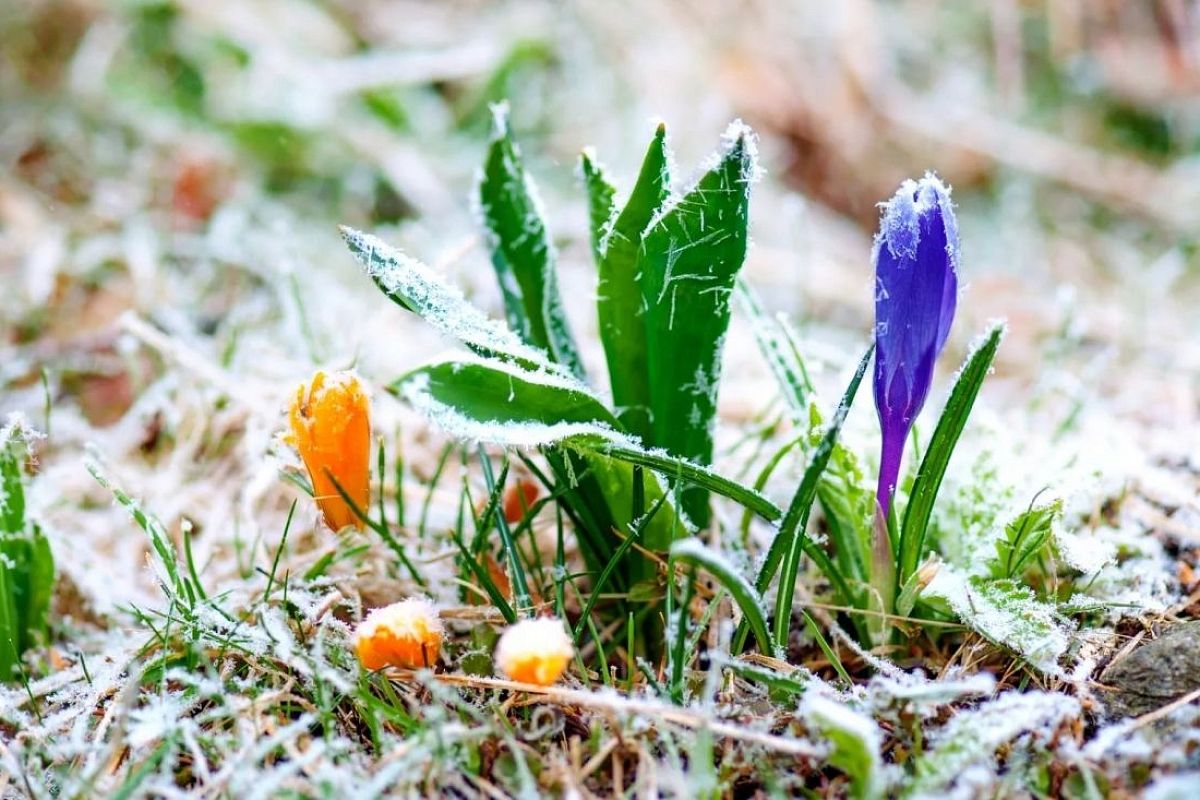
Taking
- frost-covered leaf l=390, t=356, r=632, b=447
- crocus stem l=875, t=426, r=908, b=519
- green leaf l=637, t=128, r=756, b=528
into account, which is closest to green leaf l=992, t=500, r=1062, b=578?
crocus stem l=875, t=426, r=908, b=519

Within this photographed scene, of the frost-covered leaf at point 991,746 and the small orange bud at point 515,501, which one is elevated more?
the small orange bud at point 515,501

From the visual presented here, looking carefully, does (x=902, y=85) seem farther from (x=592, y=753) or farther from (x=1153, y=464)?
(x=592, y=753)

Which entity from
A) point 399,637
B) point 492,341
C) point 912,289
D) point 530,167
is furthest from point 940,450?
point 530,167

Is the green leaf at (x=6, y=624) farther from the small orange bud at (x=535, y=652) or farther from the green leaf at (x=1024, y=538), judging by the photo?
the green leaf at (x=1024, y=538)

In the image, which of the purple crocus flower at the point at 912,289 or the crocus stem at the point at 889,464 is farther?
the crocus stem at the point at 889,464

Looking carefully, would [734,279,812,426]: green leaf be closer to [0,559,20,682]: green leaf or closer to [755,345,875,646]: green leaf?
[755,345,875,646]: green leaf

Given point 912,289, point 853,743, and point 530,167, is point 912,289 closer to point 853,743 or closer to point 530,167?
point 853,743

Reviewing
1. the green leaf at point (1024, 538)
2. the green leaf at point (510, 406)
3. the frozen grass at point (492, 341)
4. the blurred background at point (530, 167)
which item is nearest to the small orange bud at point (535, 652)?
the frozen grass at point (492, 341)

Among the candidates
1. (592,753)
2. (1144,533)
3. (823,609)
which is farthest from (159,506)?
(1144,533)

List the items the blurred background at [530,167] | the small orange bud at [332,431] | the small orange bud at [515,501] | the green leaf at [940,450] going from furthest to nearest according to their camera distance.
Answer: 1. the blurred background at [530,167]
2. the small orange bud at [515,501]
3. the small orange bud at [332,431]
4. the green leaf at [940,450]
